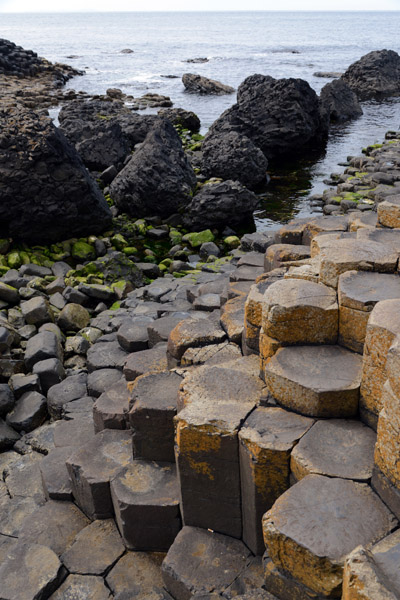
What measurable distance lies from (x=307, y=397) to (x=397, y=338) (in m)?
0.82

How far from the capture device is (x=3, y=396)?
19.9 feet

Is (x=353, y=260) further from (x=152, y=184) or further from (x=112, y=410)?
(x=152, y=184)

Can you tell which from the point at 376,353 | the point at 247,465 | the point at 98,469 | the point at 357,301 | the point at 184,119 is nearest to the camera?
the point at 376,353

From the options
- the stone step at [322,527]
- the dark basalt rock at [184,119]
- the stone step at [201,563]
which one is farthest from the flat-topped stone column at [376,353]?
the dark basalt rock at [184,119]

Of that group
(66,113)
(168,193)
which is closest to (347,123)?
(66,113)

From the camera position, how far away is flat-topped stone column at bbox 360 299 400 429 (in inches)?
119

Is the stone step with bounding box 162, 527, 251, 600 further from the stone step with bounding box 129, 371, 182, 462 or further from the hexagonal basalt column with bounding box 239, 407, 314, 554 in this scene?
the stone step with bounding box 129, 371, 182, 462

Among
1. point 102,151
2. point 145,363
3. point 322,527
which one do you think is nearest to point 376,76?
point 102,151

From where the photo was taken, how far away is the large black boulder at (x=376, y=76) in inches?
1304

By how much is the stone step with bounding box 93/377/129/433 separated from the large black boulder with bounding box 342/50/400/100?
105 ft

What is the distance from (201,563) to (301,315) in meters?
1.75

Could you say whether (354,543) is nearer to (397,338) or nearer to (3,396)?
(397,338)

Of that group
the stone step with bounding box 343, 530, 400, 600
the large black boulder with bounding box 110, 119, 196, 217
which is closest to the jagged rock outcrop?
the large black boulder with bounding box 110, 119, 196, 217

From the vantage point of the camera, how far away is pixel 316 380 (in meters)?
3.39
